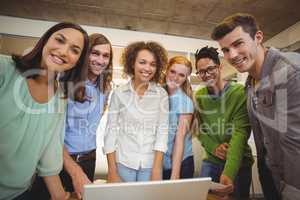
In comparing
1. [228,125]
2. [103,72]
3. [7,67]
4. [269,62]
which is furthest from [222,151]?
[7,67]

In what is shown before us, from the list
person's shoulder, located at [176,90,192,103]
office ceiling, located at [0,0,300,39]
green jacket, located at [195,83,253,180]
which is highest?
office ceiling, located at [0,0,300,39]

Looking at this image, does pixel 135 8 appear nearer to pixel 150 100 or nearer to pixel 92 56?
pixel 92 56

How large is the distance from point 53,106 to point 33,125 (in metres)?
0.15

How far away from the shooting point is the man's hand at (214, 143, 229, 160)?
156cm

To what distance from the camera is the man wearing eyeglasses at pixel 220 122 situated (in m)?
1.48

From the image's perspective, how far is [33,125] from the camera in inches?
39.5

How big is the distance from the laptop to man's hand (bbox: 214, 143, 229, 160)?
0.80 m

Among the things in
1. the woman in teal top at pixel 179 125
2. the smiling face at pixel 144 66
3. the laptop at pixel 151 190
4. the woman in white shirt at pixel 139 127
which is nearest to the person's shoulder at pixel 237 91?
the woman in teal top at pixel 179 125

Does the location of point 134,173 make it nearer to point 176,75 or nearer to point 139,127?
point 139,127

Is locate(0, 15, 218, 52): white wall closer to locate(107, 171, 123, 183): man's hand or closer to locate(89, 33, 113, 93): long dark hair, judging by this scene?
locate(89, 33, 113, 93): long dark hair

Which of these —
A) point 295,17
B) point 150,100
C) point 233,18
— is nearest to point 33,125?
point 150,100

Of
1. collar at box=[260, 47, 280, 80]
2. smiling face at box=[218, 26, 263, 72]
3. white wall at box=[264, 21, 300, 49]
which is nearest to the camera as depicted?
collar at box=[260, 47, 280, 80]

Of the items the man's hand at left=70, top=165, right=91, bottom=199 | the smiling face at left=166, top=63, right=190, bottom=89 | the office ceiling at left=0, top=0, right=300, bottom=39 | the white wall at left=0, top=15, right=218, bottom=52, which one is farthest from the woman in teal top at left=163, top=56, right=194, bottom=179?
the white wall at left=0, top=15, right=218, bottom=52

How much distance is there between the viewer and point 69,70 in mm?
1281
